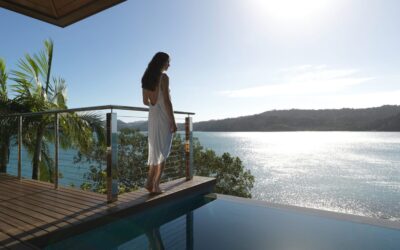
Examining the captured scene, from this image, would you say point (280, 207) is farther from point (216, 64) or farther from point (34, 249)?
point (216, 64)

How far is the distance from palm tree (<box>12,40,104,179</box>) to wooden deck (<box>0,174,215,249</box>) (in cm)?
141

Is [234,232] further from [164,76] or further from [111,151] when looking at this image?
[164,76]

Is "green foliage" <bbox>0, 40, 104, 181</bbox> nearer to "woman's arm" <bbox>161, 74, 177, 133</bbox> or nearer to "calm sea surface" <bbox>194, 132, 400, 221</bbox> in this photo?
"woman's arm" <bbox>161, 74, 177, 133</bbox>

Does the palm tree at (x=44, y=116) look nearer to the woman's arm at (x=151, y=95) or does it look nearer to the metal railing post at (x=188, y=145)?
the metal railing post at (x=188, y=145)

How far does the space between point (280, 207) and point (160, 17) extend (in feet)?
25.0

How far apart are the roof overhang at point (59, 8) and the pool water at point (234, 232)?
6.48ft

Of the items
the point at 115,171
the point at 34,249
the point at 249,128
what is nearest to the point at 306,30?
the point at 115,171

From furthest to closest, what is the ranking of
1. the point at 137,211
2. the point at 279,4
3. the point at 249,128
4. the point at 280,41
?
the point at 249,128 → the point at 280,41 → the point at 279,4 → the point at 137,211

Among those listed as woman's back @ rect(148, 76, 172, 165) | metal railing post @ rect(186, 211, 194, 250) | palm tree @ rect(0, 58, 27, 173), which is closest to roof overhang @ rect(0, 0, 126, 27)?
woman's back @ rect(148, 76, 172, 165)

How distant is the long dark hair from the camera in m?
2.81

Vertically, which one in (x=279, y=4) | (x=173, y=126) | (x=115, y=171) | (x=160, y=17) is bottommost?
(x=115, y=171)

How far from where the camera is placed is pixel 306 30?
1143 cm

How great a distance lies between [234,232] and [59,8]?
2.73m

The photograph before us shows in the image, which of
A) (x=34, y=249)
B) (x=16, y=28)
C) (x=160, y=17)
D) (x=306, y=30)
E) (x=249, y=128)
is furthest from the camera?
(x=249, y=128)
